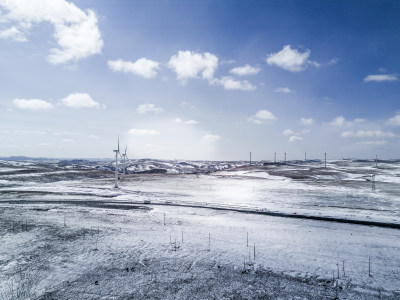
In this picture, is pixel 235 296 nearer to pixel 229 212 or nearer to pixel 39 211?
pixel 229 212

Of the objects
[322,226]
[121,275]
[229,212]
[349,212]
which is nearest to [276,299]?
[121,275]

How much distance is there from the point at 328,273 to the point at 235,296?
563cm

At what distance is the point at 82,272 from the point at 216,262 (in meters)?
7.45

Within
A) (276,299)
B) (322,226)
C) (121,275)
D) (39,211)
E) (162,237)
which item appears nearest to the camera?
(276,299)

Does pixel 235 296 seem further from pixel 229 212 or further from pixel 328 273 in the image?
pixel 229 212

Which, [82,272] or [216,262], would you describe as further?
[216,262]

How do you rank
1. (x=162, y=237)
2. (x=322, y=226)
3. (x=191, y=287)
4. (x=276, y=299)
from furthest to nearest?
(x=322, y=226), (x=162, y=237), (x=191, y=287), (x=276, y=299)

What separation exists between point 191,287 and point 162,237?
7038 millimetres

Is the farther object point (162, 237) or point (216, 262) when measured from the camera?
point (162, 237)

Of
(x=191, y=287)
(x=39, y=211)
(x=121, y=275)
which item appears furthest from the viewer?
(x=39, y=211)

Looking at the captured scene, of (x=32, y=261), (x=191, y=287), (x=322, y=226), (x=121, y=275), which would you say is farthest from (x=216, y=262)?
(x=322, y=226)

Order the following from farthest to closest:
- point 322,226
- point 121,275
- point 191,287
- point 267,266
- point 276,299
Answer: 1. point 322,226
2. point 267,266
3. point 121,275
4. point 191,287
5. point 276,299

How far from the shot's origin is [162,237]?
17953 mm

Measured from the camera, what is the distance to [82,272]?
12586 millimetres
